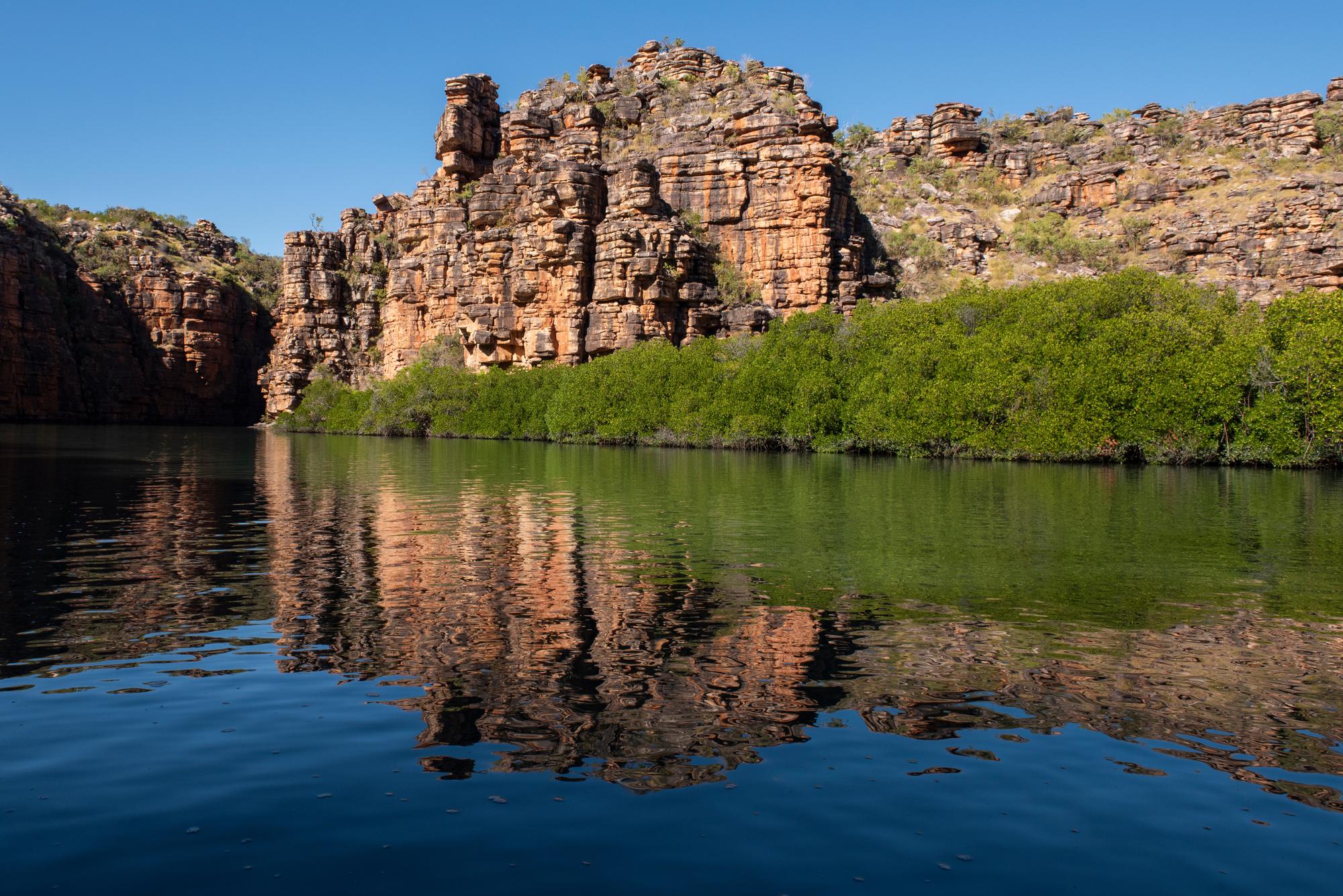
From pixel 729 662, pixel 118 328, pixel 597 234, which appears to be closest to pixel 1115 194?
pixel 597 234

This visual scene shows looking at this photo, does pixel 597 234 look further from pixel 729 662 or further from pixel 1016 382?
pixel 729 662

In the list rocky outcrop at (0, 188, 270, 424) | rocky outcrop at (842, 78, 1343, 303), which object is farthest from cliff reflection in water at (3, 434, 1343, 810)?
rocky outcrop at (0, 188, 270, 424)

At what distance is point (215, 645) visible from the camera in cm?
1229

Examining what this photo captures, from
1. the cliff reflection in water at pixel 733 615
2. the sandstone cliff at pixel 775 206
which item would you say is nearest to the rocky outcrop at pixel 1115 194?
the sandstone cliff at pixel 775 206

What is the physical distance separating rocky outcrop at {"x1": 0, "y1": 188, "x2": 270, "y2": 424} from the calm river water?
131333 millimetres

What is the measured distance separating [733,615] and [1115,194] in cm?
11188

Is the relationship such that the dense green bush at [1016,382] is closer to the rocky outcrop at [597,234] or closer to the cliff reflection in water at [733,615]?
the rocky outcrop at [597,234]

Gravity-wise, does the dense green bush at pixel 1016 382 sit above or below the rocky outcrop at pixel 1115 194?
below

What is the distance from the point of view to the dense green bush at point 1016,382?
180 feet

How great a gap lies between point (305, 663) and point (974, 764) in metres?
7.79

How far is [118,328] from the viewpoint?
474ft

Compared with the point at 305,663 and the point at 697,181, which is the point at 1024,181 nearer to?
the point at 697,181

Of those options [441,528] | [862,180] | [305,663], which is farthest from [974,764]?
[862,180]

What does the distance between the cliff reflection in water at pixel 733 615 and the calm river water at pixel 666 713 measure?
7cm
